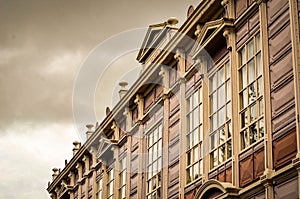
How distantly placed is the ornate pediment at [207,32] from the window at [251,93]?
106 cm

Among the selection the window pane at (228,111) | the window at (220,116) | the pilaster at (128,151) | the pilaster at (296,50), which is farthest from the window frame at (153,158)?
the pilaster at (296,50)

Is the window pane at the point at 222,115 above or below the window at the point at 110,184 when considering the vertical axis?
below

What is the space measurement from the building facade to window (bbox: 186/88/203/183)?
0.11 feet

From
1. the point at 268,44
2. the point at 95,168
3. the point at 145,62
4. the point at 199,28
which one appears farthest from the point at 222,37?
the point at 95,168

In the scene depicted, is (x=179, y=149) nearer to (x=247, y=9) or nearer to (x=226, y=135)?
(x=226, y=135)

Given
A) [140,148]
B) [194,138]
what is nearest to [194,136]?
[194,138]

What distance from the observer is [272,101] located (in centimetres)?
1856

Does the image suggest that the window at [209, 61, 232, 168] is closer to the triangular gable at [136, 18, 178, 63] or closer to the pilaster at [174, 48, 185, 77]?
the pilaster at [174, 48, 185, 77]

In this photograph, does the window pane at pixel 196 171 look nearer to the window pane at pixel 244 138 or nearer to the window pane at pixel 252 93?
the window pane at pixel 244 138

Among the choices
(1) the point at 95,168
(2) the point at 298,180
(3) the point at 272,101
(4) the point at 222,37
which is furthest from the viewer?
(1) the point at 95,168

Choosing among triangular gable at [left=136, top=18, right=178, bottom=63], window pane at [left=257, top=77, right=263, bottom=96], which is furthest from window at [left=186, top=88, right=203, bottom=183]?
triangular gable at [left=136, top=18, right=178, bottom=63]

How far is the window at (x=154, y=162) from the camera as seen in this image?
2695 cm

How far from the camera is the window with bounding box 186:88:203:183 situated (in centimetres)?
2325

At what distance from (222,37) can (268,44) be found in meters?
3.26
